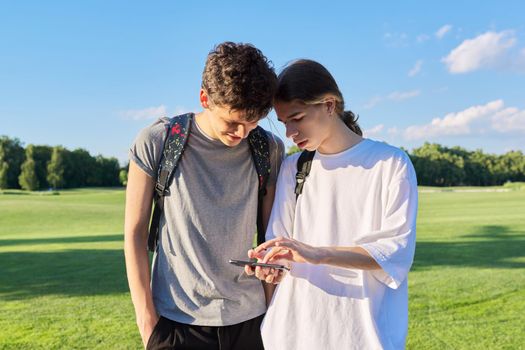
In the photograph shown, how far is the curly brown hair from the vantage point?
195 cm

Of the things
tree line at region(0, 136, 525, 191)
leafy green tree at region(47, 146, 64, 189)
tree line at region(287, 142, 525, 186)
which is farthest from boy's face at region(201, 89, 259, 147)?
leafy green tree at region(47, 146, 64, 189)

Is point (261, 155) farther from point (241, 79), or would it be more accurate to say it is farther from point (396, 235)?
point (396, 235)

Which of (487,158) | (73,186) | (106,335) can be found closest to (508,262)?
(106,335)

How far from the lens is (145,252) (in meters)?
2.23

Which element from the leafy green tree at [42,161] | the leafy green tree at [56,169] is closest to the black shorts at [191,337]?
the leafy green tree at [56,169]

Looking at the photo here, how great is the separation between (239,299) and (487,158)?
80.9 meters

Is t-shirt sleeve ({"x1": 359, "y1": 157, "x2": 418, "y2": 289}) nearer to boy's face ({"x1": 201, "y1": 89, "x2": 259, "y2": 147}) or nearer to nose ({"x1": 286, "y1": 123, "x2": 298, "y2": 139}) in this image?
nose ({"x1": 286, "y1": 123, "x2": 298, "y2": 139})

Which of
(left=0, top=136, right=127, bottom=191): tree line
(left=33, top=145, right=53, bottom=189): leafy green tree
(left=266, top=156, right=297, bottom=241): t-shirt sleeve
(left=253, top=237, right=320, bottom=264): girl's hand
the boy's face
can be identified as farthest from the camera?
(left=33, top=145, right=53, bottom=189): leafy green tree

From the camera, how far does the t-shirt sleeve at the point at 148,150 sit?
2127 mm

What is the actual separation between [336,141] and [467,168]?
249 feet

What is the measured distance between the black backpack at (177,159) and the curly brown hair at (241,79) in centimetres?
22

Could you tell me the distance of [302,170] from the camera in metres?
2.13

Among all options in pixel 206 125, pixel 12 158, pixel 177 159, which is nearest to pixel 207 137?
pixel 206 125

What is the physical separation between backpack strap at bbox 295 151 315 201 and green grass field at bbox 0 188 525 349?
342 centimetres
